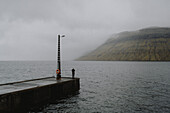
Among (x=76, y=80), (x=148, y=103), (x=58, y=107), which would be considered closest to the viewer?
(x=58, y=107)

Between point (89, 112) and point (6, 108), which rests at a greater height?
point (6, 108)

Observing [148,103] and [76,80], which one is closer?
[148,103]

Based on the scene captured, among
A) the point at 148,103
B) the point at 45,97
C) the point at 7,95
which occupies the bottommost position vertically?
the point at 148,103

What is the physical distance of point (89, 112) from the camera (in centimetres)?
1555

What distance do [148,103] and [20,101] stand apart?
15.6 metres

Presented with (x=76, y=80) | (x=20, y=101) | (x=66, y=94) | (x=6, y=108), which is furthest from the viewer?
(x=76, y=80)

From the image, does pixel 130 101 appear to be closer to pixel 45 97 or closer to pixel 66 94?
pixel 66 94

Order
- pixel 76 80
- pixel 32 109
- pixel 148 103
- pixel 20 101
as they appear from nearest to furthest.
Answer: pixel 20 101 < pixel 32 109 < pixel 148 103 < pixel 76 80

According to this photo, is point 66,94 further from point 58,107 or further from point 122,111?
point 122,111

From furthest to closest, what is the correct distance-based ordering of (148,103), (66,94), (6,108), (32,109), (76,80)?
(76,80)
(66,94)
(148,103)
(32,109)
(6,108)

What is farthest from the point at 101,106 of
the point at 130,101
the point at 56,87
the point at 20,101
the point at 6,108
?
the point at 6,108

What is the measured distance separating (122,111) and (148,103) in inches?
199

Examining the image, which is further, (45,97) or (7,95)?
(45,97)

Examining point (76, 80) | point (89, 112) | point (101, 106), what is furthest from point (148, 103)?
point (76, 80)
